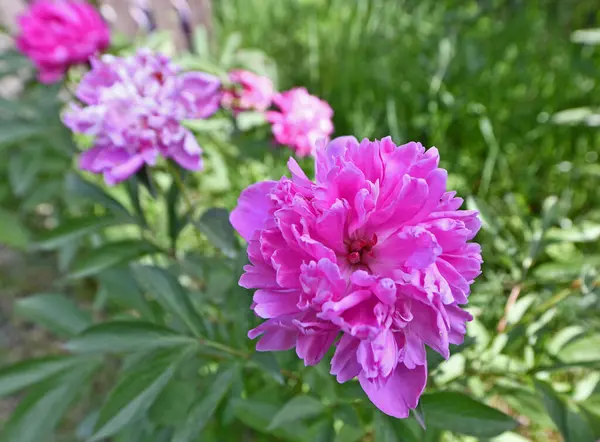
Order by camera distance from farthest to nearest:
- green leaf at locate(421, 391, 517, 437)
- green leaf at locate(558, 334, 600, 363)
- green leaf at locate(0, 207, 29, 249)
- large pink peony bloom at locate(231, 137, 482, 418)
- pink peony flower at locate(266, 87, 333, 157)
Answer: green leaf at locate(0, 207, 29, 249) < pink peony flower at locate(266, 87, 333, 157) < green leaf at locate(558, 334, 600, 363) < green leaf at locate(421, 391, 517, 437) < large pink peony bloom at locate(231, 137, 482, 418)

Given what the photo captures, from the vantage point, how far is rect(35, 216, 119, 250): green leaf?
845mm

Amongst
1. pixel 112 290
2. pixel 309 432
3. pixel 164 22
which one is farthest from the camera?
pixel 164 22

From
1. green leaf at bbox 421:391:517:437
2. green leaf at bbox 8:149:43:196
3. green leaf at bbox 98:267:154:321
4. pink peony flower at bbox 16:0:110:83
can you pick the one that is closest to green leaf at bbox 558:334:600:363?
green leaf at bbox 421:391:517:437

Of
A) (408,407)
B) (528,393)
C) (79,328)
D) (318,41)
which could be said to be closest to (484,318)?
(528,393)

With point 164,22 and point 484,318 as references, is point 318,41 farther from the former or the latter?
point 484,318

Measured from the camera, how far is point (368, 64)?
1.81 metres

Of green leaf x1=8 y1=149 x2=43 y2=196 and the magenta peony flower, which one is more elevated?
the magenta peony flower

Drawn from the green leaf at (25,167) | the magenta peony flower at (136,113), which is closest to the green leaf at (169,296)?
the magenta peony flower at (136,113)

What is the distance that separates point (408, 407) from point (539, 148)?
1375 millimetres

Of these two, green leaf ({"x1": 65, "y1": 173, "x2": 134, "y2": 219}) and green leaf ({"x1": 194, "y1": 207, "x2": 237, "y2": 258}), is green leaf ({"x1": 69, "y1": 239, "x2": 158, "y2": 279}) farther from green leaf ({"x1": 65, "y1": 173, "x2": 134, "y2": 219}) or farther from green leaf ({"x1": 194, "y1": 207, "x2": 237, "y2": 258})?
green leaf ({"x1": 194, "y1": 207, "x2": 237, "y2": 258})

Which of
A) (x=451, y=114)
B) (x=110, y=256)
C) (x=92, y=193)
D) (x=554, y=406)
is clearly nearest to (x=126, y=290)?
(x=110, y=256)

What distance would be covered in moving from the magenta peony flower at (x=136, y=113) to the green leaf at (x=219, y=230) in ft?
0.22

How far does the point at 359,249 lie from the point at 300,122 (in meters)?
0.65

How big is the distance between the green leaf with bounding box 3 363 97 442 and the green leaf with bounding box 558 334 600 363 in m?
0.74
